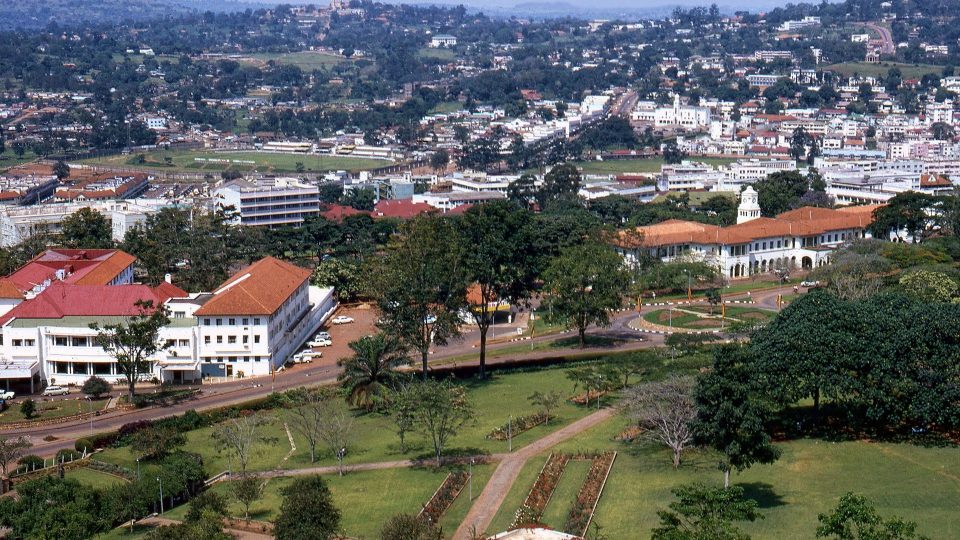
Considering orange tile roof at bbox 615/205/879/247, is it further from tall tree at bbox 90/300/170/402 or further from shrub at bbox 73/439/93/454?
shrub at bbox 73/439/93/454

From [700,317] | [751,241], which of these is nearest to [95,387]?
[700,317]

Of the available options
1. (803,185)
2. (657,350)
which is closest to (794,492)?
(657,350)

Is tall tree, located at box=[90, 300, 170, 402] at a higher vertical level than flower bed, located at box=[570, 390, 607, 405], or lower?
higher

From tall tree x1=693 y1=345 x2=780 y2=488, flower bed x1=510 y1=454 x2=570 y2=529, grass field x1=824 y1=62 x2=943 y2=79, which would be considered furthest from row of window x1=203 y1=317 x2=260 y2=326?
grass field x1=824 y1=62 x2=943 y2=79

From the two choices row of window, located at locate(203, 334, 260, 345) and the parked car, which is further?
row of window, located at locate(203, 334, 260, 345)

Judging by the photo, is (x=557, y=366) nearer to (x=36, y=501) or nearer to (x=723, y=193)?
(x=36, y=501)

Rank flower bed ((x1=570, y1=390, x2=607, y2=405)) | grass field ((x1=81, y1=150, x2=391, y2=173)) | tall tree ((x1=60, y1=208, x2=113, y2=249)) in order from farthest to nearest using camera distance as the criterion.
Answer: grass field ((x1=81, y1=150, x2=391, y2=173)) < tall tree ((x1=60, y1=208, x2=113, y2=249)) < flower bed ((x1=570, y1=390, x2=607, y2=405))

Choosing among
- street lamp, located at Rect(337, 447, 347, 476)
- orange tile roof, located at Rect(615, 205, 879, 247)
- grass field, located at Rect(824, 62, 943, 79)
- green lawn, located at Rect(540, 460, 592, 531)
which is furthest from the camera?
grass field, located at Rect(824, 62, 943, 79)
